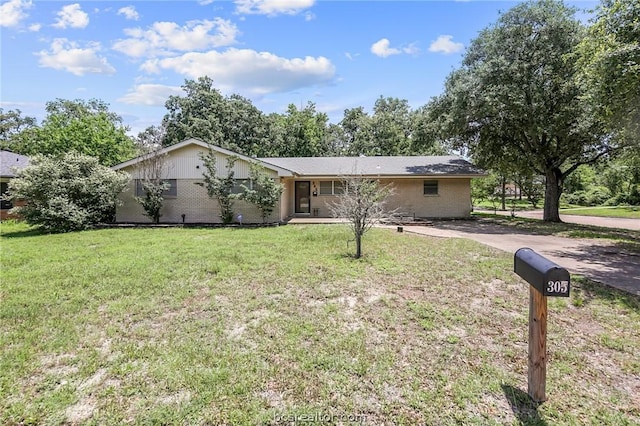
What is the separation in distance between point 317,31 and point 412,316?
1051 cm

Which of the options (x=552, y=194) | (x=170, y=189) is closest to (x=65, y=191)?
(x=170, y=189)

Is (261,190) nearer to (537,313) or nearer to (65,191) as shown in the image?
(65,191)

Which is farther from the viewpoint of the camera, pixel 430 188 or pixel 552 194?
pixel 430 188

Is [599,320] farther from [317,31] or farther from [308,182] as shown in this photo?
[308,182]

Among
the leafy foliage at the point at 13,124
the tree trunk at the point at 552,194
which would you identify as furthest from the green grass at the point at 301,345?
the leafy foliage at the point at 13,124

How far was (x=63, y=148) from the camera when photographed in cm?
2503

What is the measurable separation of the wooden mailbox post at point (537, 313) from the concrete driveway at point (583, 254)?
4.16 m

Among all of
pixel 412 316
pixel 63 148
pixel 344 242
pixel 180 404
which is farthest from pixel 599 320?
pixel 63 148

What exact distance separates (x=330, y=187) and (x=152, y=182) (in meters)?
8.56

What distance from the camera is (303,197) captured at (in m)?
18.0

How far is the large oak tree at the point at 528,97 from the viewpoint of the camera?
1364 cm

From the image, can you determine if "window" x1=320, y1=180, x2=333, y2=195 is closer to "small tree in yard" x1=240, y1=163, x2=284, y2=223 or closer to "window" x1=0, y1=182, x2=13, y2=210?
"small tree in yard" x1=240, y1=163, x2=284, y2=223

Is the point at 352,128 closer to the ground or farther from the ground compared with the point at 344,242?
farther from the ground

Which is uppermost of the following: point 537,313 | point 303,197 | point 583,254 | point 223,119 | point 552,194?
point 223,119
